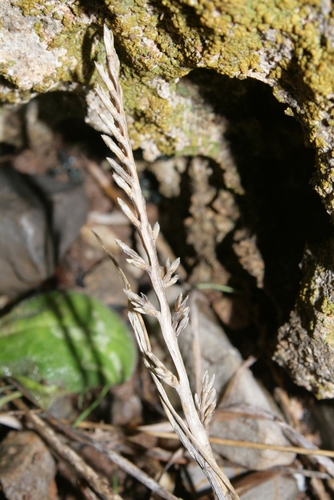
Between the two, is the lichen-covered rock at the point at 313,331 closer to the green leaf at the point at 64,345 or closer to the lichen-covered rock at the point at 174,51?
the lichen-covered rock at the point at 174,51

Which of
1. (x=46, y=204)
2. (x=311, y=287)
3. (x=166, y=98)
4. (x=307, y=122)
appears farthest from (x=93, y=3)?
(x=46, y=204)

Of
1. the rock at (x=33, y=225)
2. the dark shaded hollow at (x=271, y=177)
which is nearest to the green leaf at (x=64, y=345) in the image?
the rock at (x=33, y=225)

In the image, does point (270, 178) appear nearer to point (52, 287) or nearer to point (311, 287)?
point (311, 287)

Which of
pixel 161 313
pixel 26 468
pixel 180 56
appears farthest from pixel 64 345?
pixel 180 56

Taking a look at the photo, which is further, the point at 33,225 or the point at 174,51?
the point at 33,225

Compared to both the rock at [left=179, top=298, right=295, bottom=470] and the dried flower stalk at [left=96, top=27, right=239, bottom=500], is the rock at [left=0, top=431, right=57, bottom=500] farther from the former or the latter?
the dried flower stalk at [left=96, top=27, right=239, bottom=500]

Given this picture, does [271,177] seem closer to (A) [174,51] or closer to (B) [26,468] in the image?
(A) [174,51]
